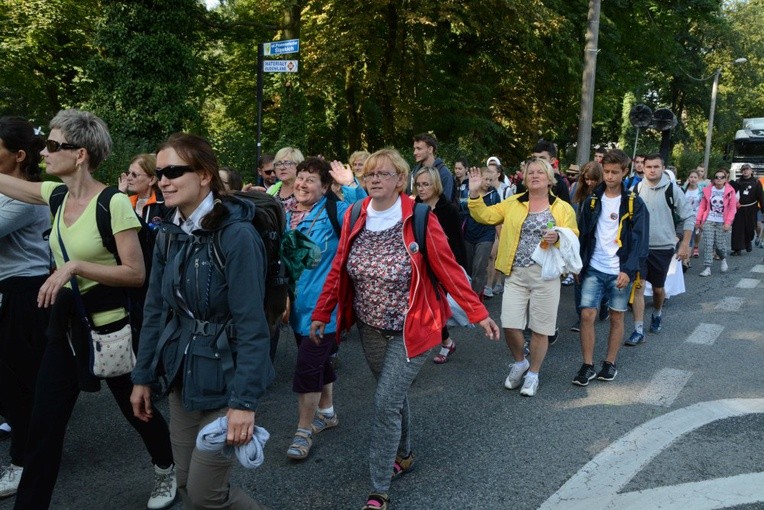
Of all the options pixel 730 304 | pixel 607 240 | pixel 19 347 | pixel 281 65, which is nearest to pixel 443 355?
pixel 607 240

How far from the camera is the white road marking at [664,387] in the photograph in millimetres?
5191

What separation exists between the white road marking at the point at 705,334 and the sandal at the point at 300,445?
4.74 metres

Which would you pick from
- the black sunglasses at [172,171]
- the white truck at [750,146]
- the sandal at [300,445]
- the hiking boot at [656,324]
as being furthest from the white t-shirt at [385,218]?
the white truck at [750,146]

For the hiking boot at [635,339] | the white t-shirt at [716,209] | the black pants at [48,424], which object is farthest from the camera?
the white t-shirt at [716,209]

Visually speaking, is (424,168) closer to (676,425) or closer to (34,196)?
(676,425)

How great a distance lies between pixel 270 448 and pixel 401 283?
62.5 inches

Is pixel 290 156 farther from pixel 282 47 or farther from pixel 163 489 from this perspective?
pixel 282 47

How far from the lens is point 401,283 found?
11.3 feet

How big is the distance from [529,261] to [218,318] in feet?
11.0

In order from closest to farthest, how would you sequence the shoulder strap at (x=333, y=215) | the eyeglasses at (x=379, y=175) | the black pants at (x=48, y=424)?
the black pants at (x=48, y=424) < the eyeglasses at (x=379, y=175) < the shoulder strap at (x=333, y=215)

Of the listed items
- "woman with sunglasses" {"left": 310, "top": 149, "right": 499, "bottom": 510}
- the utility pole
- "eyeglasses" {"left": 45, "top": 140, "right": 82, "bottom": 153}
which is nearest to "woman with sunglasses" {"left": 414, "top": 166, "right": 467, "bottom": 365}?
"woman with sunglasses" {"left": 310, "top": 149, "right": 499, "bottom": 510}

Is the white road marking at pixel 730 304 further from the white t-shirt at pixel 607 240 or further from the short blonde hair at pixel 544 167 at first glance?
the short blonde hair at pixel 544 167

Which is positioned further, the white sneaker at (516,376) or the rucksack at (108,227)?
the white sneaker at (516,376)

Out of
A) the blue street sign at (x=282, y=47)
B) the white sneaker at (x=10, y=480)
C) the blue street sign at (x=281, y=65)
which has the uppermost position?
the blue street sign at (x=282, y=47)
